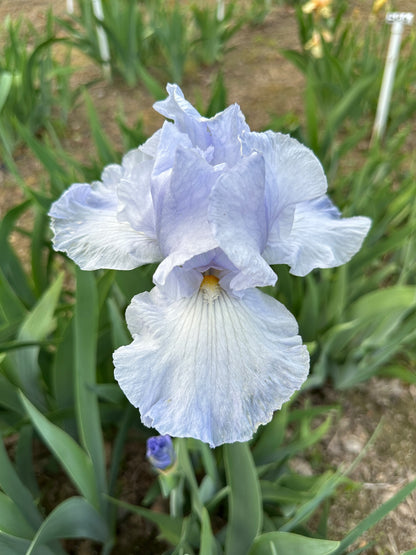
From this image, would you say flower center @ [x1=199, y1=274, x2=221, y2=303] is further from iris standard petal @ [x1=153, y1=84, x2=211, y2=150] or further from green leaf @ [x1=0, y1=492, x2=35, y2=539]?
green leaf @ [x1=0, y1=492, x2=35, y2=539]

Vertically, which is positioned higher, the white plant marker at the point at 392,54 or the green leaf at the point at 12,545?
the white plant marker at the point at 392,54

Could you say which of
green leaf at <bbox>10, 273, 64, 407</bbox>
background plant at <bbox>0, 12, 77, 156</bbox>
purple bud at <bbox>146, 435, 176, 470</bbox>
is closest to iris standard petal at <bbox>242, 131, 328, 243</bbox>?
purple bud at <bbox>146, 435, 176, 470</bbox>

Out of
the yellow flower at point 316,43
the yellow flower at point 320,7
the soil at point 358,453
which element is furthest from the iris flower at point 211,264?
the yellow flower at point 320,7

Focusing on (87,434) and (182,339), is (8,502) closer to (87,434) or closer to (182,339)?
(87,434)

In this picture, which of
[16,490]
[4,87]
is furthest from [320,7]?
[16,490]

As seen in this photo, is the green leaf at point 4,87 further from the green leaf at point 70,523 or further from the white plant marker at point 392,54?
the white plant marker at point 392,54
